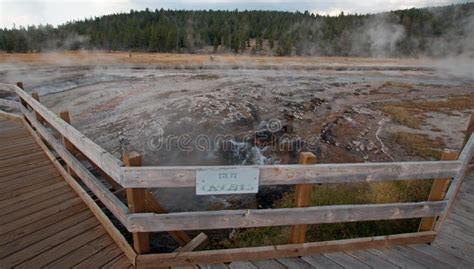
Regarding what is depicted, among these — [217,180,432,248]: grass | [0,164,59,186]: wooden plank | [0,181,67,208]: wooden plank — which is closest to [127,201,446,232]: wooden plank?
[217,180,432,248]: grass

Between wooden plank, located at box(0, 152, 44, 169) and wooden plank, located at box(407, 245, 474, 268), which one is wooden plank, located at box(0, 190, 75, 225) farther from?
wooden plank, located at box(407, 245, 474, 268)

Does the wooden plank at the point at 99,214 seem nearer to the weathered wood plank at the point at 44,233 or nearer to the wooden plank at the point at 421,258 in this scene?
the weathered wood plank at the point at 44,233

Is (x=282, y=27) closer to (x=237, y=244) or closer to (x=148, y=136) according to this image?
(x=148, y=136)

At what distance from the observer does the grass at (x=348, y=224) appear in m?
4.95

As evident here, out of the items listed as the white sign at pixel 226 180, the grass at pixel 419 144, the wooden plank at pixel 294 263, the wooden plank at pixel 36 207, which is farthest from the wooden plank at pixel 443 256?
the grass at pixel 419 144

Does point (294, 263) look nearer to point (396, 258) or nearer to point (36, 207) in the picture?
point (396, 258)

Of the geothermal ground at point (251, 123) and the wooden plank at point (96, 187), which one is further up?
the wooden plank at point (96, 187)

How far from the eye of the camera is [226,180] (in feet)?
9.30

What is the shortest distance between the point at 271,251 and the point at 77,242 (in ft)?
7.02

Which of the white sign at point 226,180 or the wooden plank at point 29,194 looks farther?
the wooden plank at point 29,194

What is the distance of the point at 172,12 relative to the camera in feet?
377

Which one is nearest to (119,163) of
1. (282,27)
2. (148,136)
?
(148,136)

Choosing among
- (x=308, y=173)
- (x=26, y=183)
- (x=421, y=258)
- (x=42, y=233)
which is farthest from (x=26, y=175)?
(x=421, y=258)

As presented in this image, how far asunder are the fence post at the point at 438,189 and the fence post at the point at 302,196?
5.07ft
